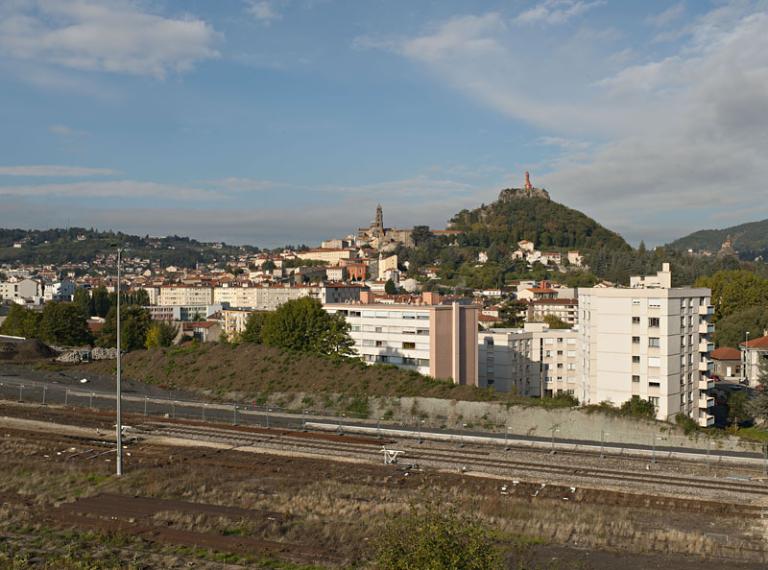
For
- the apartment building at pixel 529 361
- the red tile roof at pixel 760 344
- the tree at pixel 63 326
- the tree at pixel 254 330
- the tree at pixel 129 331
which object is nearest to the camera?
the apartment building at pixel 529 361

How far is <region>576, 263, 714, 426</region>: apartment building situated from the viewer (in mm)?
40375

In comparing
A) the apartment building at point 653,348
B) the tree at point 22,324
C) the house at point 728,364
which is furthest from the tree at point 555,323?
the tree at point 22,324

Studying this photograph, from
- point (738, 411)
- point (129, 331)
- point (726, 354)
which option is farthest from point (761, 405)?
point (129, 331)

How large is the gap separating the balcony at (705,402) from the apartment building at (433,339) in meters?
13.9

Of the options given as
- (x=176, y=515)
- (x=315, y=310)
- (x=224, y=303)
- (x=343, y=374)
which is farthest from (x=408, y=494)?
(x=224, y=303)

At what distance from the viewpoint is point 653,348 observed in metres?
40.7

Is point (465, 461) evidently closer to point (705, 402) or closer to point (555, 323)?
point (705, 402)

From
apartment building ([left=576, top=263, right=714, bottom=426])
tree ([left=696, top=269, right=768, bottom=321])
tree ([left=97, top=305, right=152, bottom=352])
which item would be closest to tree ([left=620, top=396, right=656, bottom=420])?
apartment building ([left=576, top=263, right=714, bottom=426])

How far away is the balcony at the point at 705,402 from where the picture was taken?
42.8m

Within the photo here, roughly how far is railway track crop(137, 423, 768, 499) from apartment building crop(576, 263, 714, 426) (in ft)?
66.0

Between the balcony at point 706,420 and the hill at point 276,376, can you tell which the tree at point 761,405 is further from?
the hill at point 276,376

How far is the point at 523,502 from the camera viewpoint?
1783 centimetres

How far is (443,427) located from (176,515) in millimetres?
15707

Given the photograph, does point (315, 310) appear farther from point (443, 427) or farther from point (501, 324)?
point (501, 324)
